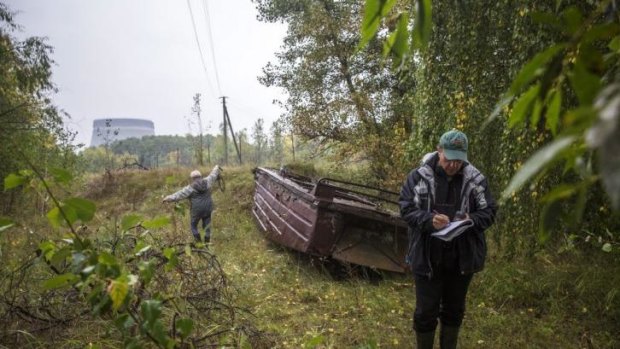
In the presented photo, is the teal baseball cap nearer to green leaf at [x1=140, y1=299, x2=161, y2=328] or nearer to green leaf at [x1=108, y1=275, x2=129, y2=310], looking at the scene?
green leaf at [x1=140, y1=299, x2=161, y2=328]

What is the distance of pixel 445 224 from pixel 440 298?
719mm

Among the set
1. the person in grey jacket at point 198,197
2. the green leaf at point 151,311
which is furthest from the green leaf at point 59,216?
the person in grey jacket at point 198,197

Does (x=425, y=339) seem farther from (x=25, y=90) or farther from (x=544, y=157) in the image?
(x=25, y=90)

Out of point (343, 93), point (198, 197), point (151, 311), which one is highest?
point (343, 93)

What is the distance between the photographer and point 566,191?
1.78 ft

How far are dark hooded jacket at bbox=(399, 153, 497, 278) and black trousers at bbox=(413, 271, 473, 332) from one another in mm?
117

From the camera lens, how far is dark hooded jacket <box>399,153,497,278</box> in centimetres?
358

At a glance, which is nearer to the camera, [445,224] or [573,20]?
[573,20]

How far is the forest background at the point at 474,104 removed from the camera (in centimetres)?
61

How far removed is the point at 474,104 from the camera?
19.2 feet

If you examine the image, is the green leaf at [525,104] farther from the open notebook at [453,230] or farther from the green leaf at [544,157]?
the open notebook at [453,230]

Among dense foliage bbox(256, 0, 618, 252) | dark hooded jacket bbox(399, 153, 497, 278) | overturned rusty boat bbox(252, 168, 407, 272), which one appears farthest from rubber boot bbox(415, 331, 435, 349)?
overturned rusty boat bbox(252, 168, 407, 272)

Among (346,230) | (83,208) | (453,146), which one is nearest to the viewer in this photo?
(83,208)

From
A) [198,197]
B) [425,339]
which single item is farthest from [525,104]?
[198,197]
